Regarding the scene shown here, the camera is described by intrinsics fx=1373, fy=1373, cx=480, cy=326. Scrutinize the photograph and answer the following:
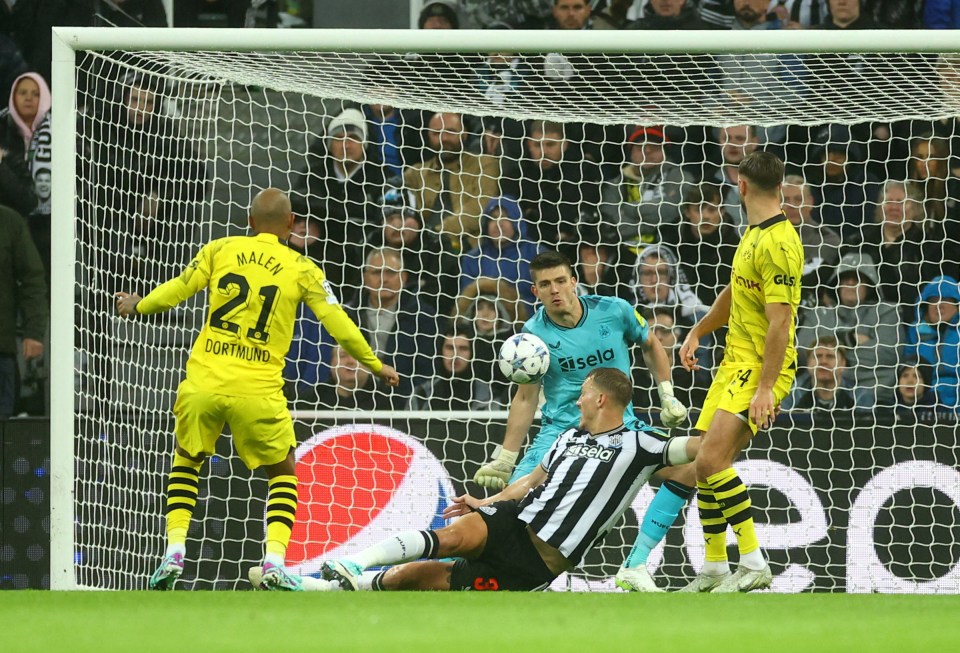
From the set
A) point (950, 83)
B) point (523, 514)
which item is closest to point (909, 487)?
point (950, 83)

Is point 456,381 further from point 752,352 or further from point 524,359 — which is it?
point 752,352

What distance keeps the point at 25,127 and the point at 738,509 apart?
5748 mm

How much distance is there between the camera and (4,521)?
7703mm

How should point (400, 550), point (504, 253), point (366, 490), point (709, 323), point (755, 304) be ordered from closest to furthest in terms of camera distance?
point (400, 550) < point (755, 304) < point (709, 323) < point (366, 490) < point (504, 253)

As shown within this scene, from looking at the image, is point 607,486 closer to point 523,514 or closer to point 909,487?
point 523,514

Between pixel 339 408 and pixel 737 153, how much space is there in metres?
3.05

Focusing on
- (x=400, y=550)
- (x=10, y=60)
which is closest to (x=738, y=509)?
(x=400, y=550)

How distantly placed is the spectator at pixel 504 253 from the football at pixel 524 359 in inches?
80.3

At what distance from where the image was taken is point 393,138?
30.0ft

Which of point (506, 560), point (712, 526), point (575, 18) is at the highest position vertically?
point (575, 18)

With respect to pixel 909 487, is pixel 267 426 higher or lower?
higher

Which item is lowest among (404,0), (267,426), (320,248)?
(267,426)

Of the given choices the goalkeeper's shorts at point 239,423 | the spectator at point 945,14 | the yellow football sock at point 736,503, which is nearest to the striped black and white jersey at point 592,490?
the yellow football sock at point 736,503

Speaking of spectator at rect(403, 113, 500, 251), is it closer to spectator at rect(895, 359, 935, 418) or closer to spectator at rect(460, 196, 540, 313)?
spectator at rect(460, 196, 540, 313)
